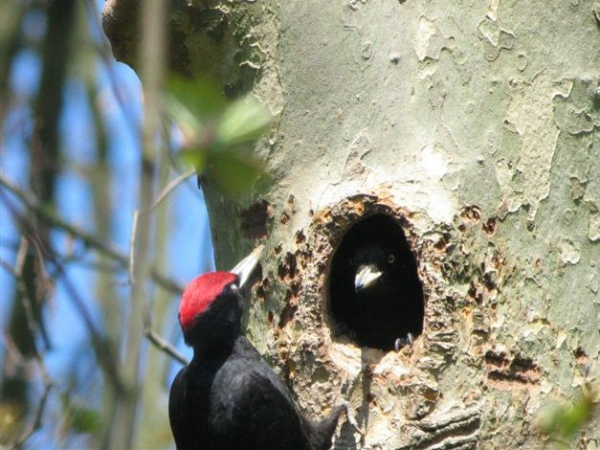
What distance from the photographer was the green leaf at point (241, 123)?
2.11 metres

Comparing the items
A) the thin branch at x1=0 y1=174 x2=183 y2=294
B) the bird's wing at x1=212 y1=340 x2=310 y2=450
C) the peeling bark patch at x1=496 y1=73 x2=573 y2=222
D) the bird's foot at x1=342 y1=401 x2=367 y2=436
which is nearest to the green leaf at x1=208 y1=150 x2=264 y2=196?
the peeling bark patch at x1=496 y1=73 x2=573 y2=222

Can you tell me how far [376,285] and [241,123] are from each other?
9.46ft

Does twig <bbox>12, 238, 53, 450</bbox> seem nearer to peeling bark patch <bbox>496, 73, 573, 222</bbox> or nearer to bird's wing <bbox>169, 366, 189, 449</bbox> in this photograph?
bird's wing <bbox>169, 366, 189, 449</bbox>

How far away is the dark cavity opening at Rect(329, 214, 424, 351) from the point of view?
4.81 m

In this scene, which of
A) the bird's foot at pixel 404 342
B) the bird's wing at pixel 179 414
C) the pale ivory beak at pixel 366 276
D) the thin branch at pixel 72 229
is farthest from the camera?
the thin branch at pixel 72 229

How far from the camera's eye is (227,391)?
4531 millimetres

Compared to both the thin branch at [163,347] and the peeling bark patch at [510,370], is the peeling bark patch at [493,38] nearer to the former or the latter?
the peeling bark patch at [510,370]

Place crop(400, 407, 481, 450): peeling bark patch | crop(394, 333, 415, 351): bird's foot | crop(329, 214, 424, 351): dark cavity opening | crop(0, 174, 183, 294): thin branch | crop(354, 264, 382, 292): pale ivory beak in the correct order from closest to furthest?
crop(400, 407, 481, 450): peeling bark patch
crop(394, 333, 415, 351): bird's foot
crop(354, 264, 382, 292): pale ivory beak
crop(329, 214, 424, 351): dark cavity opening
crop(0, 174, 183, 294): thin branch

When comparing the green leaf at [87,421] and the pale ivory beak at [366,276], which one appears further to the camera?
the pale ivory beak at [366,276]

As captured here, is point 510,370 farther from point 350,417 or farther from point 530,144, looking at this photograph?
point 530,144

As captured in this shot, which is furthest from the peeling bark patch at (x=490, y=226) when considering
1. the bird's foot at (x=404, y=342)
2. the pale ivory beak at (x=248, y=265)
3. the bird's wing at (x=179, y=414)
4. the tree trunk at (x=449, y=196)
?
the bird's wing at (x=179, y=414)

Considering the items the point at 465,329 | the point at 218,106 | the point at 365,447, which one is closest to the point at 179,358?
the point at 365,447

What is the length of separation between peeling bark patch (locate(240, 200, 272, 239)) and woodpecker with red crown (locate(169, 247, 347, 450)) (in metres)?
0.08

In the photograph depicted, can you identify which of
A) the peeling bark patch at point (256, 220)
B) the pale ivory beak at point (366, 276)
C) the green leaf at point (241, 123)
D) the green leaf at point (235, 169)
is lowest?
the green leaf at point (235, 169)
